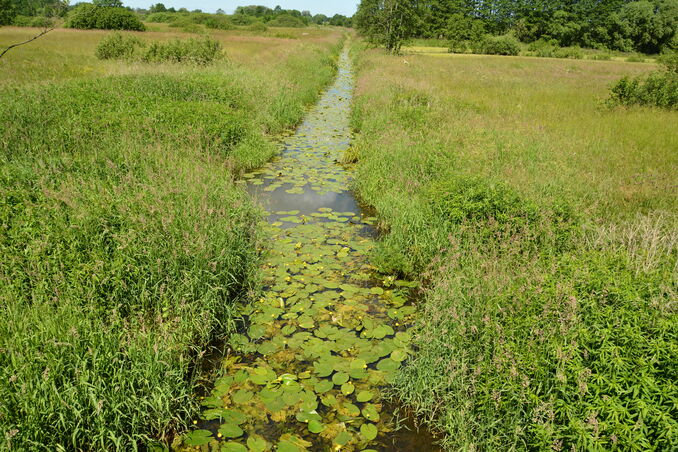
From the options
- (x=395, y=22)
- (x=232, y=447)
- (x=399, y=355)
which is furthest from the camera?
(x=395, y=22)

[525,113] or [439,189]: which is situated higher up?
[525,113]

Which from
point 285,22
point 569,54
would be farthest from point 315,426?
point 285,22

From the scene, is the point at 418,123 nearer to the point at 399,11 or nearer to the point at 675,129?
the point at 675,129

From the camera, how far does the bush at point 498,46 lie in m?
45.2

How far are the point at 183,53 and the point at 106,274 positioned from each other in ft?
57.5

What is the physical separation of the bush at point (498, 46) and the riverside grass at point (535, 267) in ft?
127

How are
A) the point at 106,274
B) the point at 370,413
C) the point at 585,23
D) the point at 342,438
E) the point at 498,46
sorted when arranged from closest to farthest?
the point at 342,438 < the point at 370,413 < the point at 106,274 < the point at 498,46 < the point at 585,23

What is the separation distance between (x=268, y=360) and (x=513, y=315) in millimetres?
2500

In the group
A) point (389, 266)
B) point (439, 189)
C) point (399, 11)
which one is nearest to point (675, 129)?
point (439, 189)

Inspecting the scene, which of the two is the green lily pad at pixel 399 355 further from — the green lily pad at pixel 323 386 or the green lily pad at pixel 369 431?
the green lily pad at pixel 369 431

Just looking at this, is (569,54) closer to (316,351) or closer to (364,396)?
(316,351)

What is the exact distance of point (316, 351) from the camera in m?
4.27

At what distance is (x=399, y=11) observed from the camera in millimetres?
31750

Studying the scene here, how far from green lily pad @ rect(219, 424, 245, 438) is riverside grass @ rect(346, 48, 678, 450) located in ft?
4.88
